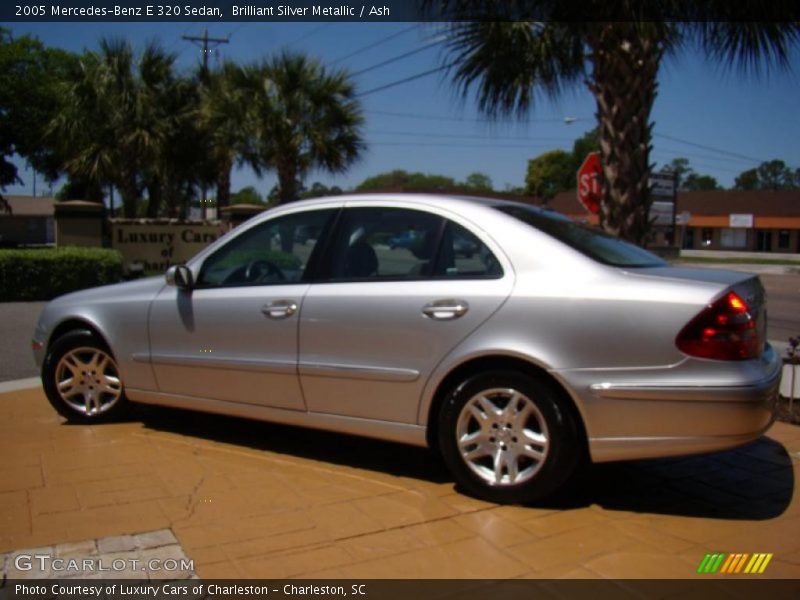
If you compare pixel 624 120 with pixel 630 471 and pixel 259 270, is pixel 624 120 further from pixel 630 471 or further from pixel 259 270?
pixel 259 270

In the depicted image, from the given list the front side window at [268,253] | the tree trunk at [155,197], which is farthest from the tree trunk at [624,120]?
the tree trunk at [155,197]

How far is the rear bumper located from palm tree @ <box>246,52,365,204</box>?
15.6 metres

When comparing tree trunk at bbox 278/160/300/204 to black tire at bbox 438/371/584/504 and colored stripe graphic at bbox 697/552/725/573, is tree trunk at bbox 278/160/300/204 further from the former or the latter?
colored stripe graphic at bbox 697/552/725/573

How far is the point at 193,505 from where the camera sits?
3.85 metres

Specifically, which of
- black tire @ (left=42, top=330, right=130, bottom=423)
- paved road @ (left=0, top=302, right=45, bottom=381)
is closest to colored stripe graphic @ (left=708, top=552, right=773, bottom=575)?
black tire @ (left=42, top=330, right=130, bottom=423)

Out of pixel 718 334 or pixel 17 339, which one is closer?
pixel 718 334

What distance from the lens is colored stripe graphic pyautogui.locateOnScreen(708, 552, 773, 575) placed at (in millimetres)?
3152

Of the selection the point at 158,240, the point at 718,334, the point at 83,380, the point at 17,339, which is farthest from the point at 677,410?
the point at 158,240

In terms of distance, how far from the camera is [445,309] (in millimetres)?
3830

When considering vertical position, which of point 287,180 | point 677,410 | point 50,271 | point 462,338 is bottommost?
point 50,271

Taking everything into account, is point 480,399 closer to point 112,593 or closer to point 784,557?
point 784,557

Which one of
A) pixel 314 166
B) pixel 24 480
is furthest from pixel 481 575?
pixel 314 166

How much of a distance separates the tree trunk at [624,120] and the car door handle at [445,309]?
13.7 ft

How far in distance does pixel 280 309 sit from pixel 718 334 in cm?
230
